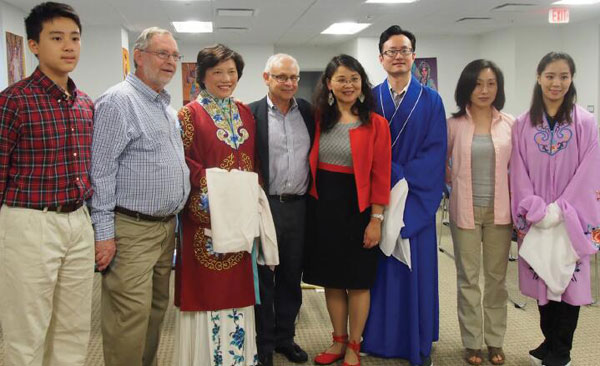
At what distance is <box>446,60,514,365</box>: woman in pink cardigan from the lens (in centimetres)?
250

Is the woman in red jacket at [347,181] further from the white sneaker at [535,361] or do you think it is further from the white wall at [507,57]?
the white wall at [507,57]

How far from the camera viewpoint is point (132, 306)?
6.48 feet

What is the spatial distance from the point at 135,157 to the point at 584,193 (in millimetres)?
1924

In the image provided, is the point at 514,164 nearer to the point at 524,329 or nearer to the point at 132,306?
the point at 524,329

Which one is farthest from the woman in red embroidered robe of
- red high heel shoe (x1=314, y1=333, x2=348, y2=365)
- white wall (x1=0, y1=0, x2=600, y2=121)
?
white wall (x1=0, y1=0, x2=600, y2=121)

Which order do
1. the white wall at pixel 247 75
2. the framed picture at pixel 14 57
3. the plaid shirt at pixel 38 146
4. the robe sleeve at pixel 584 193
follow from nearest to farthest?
the plaid shirt at pixel 38 146, the robe sleeve at pixel 584 193, the framed picture at pixel 14 57, the white wall at pixel 247 75

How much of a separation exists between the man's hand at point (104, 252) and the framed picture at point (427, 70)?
8556 millimetres

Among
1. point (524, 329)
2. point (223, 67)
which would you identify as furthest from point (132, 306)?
point (524, 329)

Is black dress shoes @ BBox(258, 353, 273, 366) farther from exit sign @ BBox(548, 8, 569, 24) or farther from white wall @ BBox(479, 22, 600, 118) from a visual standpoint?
white wall @ BBox(479, 22, 600, 118)

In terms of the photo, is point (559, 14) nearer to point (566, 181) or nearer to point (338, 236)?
point (566, 181)

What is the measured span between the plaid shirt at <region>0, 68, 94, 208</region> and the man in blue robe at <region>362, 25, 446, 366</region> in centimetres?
139

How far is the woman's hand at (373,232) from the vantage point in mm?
2408

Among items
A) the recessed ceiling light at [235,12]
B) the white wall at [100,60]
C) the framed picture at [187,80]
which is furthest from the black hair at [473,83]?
the framed picture at [187,80]

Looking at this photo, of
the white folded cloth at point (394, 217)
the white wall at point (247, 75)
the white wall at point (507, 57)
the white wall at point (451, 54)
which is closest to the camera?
the white folded cloth at point (394, 217)
